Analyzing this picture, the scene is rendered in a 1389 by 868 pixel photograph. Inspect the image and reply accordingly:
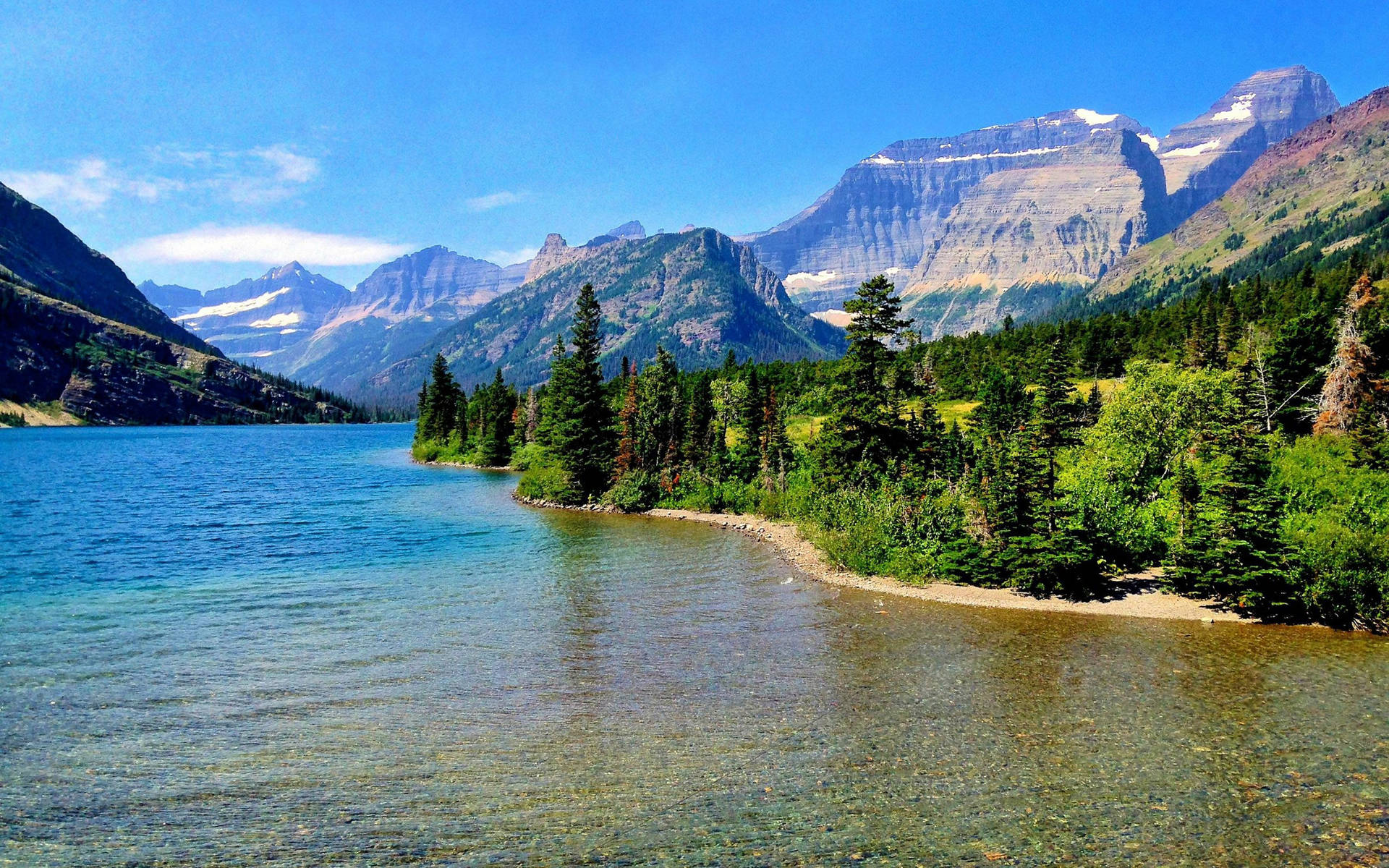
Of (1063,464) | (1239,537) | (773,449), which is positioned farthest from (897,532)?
(773,449)

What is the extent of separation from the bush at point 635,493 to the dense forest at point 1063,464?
20cm

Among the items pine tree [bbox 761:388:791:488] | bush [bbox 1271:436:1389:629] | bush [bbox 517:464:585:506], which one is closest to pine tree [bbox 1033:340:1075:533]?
bush [bbox 1271:436:1389:629]

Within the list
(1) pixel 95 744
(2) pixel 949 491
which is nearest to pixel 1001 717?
(1) pixel 95 744

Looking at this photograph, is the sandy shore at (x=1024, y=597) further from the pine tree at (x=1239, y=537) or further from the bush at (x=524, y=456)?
the bush at (x=524, y=456)

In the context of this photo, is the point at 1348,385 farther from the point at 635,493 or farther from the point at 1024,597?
the point at 635,493

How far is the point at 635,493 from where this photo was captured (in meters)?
61.0

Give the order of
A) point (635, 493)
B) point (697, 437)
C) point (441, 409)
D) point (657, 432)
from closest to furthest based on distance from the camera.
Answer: point (635, 493) → point (697, 437) → point (657, 432) → point (441, 409)

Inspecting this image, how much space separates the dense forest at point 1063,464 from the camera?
26359 millimetres

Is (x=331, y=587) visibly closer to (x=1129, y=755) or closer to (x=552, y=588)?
(x=552, y=588)

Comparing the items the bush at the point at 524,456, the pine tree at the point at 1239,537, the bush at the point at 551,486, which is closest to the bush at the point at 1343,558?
the pine tree at the point at 1239,537

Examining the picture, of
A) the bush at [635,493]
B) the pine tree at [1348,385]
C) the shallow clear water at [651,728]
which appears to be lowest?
the shallow clear water at [651,728]

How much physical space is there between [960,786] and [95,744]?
17.2 m

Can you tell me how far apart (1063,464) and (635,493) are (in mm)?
32859

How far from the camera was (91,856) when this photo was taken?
413 inches
